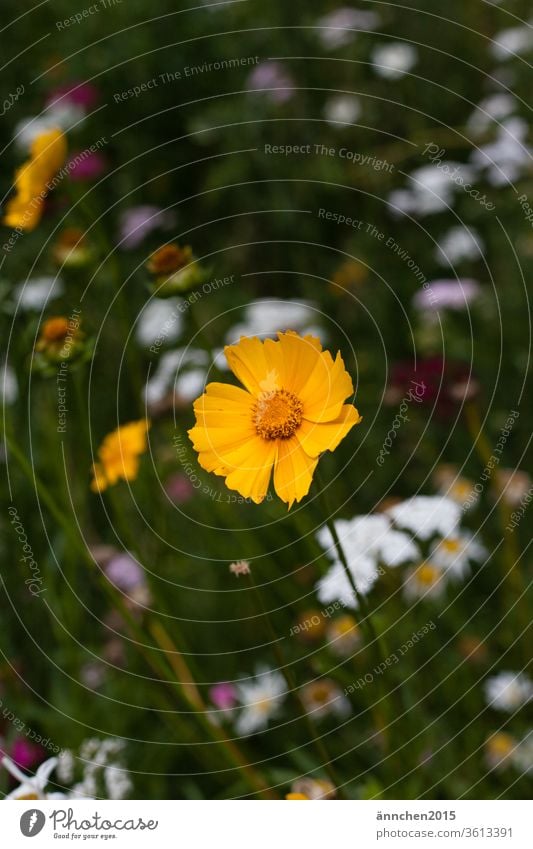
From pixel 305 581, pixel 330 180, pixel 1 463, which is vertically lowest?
pixel 305 581

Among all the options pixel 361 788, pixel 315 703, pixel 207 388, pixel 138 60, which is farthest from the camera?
pixel 138 60

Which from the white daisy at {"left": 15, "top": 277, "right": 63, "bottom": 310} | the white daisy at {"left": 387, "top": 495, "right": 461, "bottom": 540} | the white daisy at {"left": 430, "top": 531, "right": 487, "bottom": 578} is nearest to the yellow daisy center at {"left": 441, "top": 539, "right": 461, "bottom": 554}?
the white daisy at {"left": 430, "top": 531, "right": 487, "bottom": 578}

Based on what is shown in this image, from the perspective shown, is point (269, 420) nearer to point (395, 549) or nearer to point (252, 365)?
point (252, 365)

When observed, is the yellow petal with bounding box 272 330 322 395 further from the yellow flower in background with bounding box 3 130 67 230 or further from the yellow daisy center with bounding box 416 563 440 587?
the yellow daisy center with bounding box 416 563 440 587

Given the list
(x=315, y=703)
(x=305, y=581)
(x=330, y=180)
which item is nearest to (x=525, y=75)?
(x=330, y=180)

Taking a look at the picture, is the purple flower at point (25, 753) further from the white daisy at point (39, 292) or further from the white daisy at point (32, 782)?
the white daisy at point (39, 292)

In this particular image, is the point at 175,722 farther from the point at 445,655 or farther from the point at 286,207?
the point at 286,207
